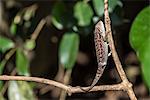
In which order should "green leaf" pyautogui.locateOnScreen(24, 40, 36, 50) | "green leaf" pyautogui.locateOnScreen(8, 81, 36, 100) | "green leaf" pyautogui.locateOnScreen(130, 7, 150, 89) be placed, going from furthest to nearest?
1. "green leaf" pyautogui.locateOnScreen(24, 40, 36, 50)
2. "green leaf" pyautogui.locateOnScreen(8, 81, 36, 100)
3. "green leaf" pyautogui.locateOnScreen(130, 7, 150, 89)

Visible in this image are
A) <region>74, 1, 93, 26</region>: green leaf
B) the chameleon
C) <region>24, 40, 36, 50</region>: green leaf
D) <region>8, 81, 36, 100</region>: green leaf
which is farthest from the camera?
<region>24, 40, 36, 50</region>: green leaf

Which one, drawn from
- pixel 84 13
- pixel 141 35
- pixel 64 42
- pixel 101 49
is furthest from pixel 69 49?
A: pixel 101 49

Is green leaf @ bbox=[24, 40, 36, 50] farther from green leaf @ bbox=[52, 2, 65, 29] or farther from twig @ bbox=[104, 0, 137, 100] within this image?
twig @ bbox=[104, 0, 137, 100]

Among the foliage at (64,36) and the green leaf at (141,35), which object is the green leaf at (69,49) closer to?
the foliage at (64,36)

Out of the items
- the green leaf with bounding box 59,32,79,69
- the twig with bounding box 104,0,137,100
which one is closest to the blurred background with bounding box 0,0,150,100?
the green leaf with bounding box 59,32,79,69

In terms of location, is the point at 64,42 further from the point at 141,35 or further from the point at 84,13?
the point at 141,35

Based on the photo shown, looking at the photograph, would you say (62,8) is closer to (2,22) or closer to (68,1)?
(68,1)

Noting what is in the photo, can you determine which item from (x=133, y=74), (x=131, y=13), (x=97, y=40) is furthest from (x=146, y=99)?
(x=97, y=40)

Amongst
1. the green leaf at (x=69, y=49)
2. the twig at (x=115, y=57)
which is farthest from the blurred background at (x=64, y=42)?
the twig at (x=115, y=57)
